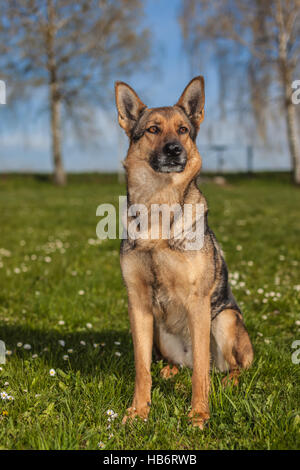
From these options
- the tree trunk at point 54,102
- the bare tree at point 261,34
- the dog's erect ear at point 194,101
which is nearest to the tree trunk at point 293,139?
the bare tree at point 261,34

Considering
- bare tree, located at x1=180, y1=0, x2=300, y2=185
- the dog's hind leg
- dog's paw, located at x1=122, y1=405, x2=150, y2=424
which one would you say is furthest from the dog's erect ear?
bare tree, located at x1=180, y1=0, x2=300, y2=185

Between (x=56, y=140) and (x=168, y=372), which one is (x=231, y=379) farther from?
(x=56, y=140)

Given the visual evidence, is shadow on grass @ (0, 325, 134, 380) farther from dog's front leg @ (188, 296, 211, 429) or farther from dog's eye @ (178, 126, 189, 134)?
dog's eye @ (178, 126, 189, 134)

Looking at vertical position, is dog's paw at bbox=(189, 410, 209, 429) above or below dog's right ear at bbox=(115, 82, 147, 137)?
below

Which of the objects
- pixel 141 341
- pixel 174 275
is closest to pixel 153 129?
pixel 174 275

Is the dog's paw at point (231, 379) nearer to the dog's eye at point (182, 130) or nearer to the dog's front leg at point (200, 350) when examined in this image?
the dog's front leg at point (200, 350)

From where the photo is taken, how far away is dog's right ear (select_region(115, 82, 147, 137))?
3.71m

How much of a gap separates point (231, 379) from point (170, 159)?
1.95 meters

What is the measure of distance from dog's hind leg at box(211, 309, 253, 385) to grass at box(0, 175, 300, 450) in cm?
13

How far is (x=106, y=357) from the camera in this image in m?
4.34

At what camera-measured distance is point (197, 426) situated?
308 cm
